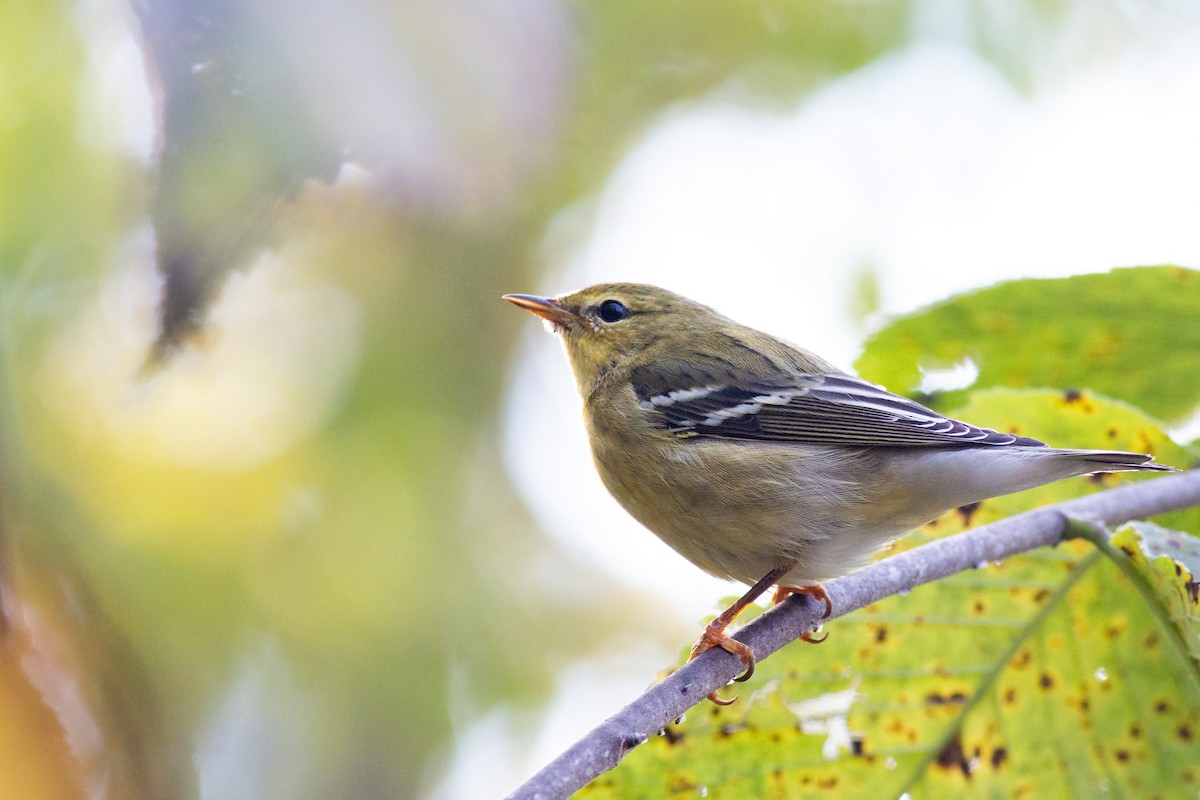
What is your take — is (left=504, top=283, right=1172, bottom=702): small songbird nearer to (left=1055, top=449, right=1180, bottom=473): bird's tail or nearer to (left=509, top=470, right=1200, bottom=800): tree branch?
(left=1055, top=449, right=1180, bottom=473): bird's tail

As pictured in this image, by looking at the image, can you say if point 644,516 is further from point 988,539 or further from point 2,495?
point 2,495

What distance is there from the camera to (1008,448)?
2.95 metres

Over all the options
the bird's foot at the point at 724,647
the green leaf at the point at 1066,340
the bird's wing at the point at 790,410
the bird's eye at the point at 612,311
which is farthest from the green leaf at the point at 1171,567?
the bird's eye at the point at 612,311

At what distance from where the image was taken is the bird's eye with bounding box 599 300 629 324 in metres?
4.50

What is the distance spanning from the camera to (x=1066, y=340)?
3.13 metres

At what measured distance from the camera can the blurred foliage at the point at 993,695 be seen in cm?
273

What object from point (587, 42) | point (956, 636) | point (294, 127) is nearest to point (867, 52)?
point (587, 42)

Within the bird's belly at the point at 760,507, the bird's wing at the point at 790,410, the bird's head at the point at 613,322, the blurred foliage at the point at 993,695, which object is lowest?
the blurred foliage at the point at 993,695

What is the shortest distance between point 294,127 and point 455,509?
346 centimetres

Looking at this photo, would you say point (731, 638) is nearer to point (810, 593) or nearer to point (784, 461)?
point (810, 593)

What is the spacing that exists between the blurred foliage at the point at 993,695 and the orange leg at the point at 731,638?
0.11m

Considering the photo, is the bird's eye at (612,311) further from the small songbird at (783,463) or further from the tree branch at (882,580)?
the tree branch at (882,580)

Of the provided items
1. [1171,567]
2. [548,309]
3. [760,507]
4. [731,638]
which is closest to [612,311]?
[548,309]

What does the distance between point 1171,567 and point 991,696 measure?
0.73 meters
